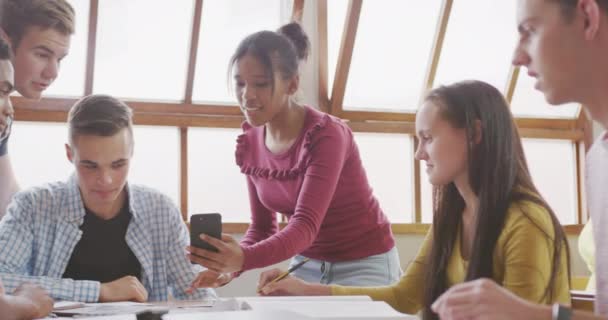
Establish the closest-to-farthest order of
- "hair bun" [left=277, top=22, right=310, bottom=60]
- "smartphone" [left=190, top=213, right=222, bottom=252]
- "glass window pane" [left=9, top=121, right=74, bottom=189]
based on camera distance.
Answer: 1. "smartphone" [left=190, top=213, right=222, bottom=252]
2. "hair bun" [left=277, top=22, right=310, bottom=60]
3. "glass window pane" [left=9, top=121, right=74, bottom=189]

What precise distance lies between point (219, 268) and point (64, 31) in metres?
0.82

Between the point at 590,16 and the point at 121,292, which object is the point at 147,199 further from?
the point at 590,16

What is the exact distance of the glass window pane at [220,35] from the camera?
14.8ft

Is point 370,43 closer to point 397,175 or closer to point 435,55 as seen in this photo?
point 435,55

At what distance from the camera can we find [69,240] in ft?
6.55

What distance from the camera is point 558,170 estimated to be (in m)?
5.21

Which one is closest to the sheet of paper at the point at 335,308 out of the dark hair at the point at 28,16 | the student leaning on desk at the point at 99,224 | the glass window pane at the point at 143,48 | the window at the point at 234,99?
the student leaning on desk at the point at 99,224

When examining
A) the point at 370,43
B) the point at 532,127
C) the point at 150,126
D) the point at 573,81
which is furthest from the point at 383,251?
the point at 532,127

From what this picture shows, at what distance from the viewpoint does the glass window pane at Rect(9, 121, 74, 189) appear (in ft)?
13.6

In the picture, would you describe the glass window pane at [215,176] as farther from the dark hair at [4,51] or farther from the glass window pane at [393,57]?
the dark hair at [4,51]

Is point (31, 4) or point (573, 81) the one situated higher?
point (31, 4)

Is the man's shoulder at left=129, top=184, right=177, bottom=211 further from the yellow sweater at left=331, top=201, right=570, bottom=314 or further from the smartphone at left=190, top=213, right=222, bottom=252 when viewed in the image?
the yellow sweater at left=331, top=201, right=570, bottom=314

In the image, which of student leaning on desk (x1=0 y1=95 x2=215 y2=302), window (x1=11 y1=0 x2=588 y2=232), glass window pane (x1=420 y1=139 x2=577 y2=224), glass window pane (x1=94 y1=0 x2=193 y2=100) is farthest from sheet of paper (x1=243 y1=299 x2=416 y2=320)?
glass window pane (x1=420 y1=139 x2=577 y2=224)

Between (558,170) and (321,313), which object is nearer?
(321,313)
